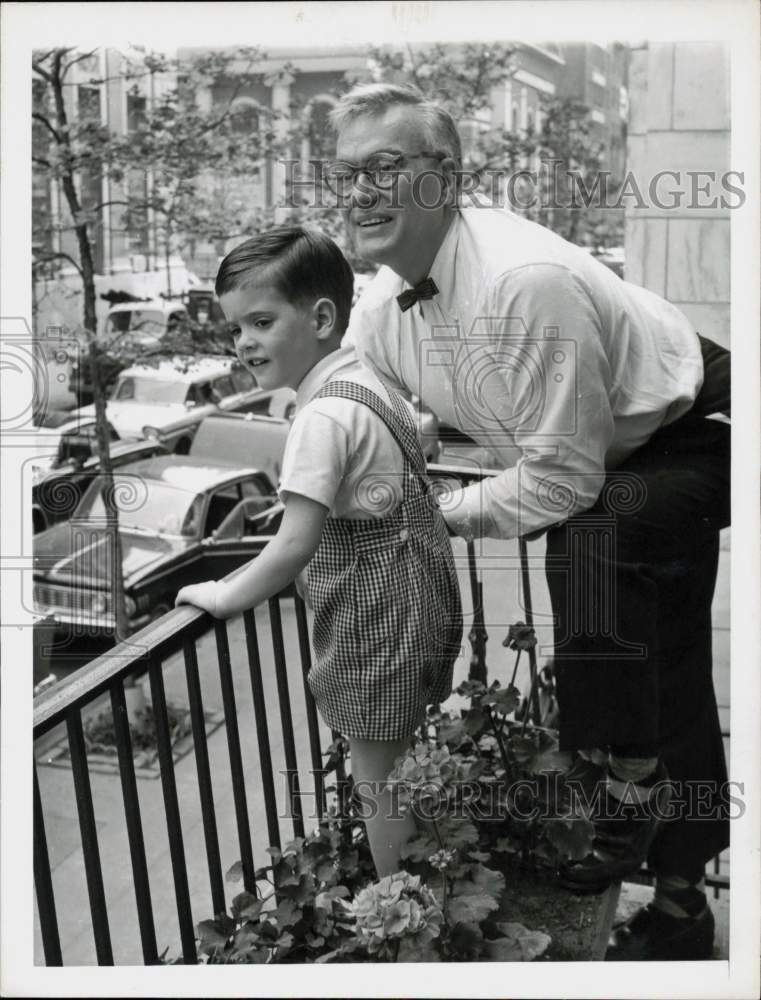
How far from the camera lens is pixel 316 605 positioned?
170 centimetres

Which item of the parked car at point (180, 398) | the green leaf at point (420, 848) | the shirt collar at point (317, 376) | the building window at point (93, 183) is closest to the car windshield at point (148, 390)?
the parked car at point (180, 398)

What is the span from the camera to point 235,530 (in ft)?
7.47

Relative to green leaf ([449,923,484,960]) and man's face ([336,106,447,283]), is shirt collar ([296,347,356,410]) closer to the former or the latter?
man's face ([336,106,447,283])

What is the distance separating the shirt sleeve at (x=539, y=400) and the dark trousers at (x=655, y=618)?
0.08 metres

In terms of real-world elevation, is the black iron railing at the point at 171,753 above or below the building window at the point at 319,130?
below

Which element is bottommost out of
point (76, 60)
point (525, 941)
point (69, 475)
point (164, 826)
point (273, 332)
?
point (164, 826)

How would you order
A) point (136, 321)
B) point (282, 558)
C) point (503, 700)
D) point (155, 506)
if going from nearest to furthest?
point (282, 558), point (503, 700), point (155, 506), point (136, 321)

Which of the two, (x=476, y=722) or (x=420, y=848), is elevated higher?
(x=476, y=722)

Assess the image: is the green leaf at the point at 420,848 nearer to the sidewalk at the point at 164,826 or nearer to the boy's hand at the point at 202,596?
the boy's hand at the point at 202,596

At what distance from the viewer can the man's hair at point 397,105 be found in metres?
1.63

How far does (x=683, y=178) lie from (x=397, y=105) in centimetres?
51

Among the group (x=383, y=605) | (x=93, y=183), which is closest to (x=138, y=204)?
(x=93, y=183)

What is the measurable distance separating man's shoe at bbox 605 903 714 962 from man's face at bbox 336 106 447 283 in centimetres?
122

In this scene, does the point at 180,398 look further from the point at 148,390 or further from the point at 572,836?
the point at 572,836
